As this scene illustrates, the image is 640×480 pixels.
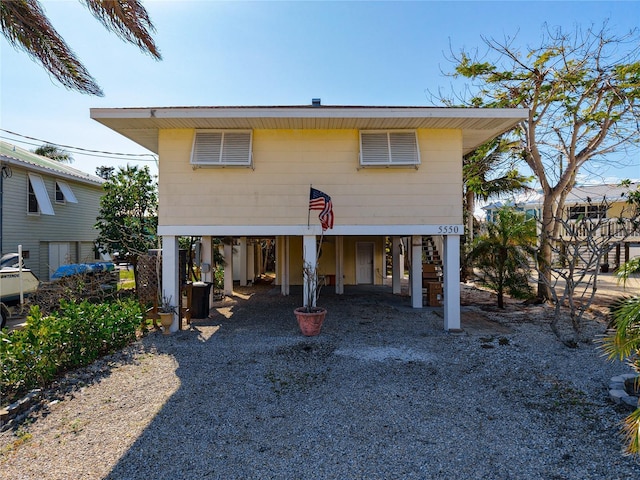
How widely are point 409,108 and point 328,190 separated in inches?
91.9

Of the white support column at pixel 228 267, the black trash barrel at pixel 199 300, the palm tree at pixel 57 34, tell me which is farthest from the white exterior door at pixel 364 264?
the palm tree at pixel 57 34

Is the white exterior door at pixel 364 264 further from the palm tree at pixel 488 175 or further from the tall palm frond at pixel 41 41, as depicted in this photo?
the tall palm frond at pixel 41 41

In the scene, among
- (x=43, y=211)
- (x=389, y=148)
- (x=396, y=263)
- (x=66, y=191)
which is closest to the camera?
(x=389, y=148)

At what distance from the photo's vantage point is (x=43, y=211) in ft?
45.5

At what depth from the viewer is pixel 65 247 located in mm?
16156

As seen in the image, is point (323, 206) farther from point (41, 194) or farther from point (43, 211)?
point (41, 194)

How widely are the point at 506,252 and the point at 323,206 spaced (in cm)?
607

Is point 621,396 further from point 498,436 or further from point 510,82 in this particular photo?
point 510,82

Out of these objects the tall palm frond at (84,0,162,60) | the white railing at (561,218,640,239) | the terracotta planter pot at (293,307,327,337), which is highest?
the tall palm frond at (84,0,162,60)

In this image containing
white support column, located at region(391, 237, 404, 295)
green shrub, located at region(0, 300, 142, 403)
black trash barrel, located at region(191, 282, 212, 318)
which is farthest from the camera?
white support column, located at region(391, 237, 404, 295)

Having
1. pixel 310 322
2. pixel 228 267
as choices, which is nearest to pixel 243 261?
pixel 228 267

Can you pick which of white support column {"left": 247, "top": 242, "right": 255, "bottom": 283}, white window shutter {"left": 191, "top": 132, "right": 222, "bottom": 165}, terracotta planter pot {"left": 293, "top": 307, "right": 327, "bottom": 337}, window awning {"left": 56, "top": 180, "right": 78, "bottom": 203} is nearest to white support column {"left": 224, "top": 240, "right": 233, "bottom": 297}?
white support column {"left": 247, "top": 242, "right": 255, "bottom": 283}

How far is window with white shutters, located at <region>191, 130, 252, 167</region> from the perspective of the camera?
823 centimetres

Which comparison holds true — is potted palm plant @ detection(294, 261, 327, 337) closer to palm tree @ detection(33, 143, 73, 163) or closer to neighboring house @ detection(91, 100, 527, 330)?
neighboring house @ detection(91, 100, 527, 330)
